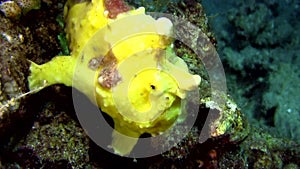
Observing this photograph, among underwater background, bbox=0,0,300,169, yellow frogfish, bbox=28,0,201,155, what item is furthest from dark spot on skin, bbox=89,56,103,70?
underwater background, bbox=0,0,300,169

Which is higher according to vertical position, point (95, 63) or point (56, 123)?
point (95, 63)

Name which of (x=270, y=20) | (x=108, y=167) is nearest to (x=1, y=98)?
(x=108, y=167)

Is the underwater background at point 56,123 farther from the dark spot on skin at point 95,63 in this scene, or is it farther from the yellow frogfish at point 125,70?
the dark spot on skin at point 95,63

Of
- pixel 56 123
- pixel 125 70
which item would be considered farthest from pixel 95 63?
pixel 56 123

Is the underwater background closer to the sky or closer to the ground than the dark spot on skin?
closer to the ground

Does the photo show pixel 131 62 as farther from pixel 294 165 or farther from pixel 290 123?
pixel 290 123

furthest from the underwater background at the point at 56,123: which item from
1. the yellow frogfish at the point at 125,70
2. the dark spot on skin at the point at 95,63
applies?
the dark spot on skin at the point at 95,63

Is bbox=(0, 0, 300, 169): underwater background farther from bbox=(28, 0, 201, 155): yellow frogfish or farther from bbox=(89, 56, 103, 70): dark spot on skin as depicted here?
bbox=(89, 56, 103, 70): dark spot on skin

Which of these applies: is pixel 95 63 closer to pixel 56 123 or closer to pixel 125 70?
pixel 125 70
